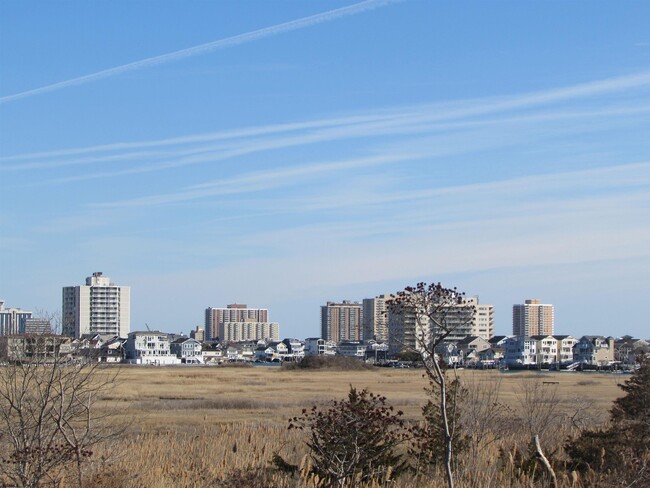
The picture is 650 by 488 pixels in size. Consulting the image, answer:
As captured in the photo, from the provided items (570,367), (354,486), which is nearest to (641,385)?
(354,486)

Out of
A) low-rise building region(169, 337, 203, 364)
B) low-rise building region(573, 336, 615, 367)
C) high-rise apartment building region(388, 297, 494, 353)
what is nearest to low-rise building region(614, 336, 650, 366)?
low-rise building region(573, 336, 615, 367)

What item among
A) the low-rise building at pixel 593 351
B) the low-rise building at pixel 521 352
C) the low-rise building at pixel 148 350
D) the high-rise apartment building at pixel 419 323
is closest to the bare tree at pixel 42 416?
the high-rise apartment building at pixel 419 323

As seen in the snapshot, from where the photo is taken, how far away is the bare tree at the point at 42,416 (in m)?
10.6

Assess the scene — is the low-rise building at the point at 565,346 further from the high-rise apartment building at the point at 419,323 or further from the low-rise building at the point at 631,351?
the high-rise apartment building at the point at 419,323

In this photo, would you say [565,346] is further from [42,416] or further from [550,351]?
[42,416]

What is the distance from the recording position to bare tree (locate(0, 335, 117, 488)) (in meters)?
10.6

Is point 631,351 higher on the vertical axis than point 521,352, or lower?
higher

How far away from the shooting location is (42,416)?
38.4ft

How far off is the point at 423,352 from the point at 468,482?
3.71 metres

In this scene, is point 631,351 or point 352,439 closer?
point 352,439

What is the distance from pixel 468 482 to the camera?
38.5 ft

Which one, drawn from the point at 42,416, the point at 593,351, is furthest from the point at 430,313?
the point at 593,351

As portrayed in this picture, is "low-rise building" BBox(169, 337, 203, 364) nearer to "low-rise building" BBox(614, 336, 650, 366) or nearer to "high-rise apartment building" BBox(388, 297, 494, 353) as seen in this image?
"low-rise building" BBox(614, 336, 650, 366)

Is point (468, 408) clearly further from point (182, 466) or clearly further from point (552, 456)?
point (182, 466)
